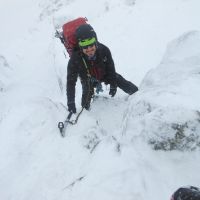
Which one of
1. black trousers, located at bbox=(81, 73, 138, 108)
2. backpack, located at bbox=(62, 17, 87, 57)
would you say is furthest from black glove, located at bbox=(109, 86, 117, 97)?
backpack, located at bbox=(62, 17, 87, 57)

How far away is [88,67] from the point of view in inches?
234

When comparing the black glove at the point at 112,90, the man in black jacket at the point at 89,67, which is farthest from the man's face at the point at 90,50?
the black glove at the point at 112,90

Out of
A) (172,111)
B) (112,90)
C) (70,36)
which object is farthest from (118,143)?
(70,36)

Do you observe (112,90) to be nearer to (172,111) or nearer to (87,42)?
(87,42)

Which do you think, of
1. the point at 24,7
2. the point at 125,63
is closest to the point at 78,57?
the point at 125,63

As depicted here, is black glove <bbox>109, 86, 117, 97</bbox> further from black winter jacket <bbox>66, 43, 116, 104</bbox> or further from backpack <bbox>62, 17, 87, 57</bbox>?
backpack <bbox>62, 17, 87, 57</bbox>

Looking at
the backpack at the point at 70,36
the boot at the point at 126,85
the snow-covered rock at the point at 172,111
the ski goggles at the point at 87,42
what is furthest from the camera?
the boot at the point at 126,85

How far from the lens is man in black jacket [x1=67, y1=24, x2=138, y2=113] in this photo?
18.0 ft

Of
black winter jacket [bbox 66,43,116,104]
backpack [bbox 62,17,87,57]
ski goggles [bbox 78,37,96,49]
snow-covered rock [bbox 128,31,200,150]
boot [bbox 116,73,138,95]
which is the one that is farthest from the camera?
boot [bbox 116,73,138,95]

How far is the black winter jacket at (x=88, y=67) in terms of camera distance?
573cm

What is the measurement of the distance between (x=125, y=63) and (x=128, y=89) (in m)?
4.66

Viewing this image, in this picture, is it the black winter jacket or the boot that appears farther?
the boot

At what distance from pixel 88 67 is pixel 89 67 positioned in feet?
0.08

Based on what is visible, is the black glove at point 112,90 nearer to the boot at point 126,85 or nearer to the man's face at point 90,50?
the boot at point 126,85
